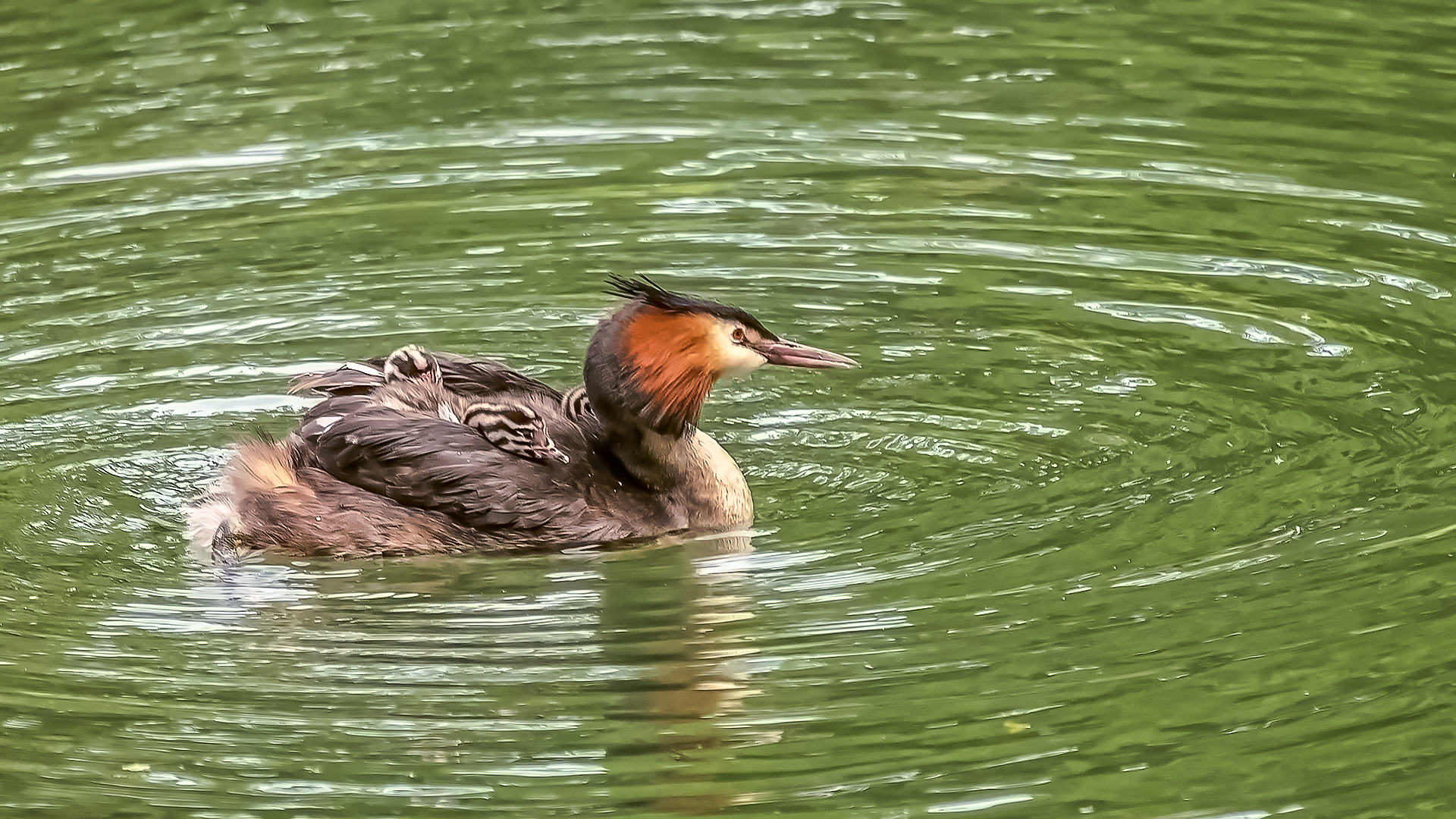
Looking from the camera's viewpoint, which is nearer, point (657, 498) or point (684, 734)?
point (684, 734)

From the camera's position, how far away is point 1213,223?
10422 millimetres

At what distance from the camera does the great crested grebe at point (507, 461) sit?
7.60 m

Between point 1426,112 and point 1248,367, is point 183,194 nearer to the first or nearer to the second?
point 1248,367

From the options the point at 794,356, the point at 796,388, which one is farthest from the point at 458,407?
the point at 796,388

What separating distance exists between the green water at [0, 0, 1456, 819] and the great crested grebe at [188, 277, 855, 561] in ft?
0.47

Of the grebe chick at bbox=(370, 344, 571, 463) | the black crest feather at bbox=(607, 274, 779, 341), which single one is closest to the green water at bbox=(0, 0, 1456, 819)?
the grebe chick at bbox=(370, 344, 571, 463)

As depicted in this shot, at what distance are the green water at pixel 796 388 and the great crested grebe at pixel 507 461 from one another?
0.14 m

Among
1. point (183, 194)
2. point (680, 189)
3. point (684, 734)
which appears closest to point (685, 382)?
point (684, 734)

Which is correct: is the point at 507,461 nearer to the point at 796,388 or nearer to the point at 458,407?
the point at 458,407

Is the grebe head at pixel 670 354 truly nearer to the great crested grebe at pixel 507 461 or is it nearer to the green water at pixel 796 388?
the great crested grebe at pixel 507 461

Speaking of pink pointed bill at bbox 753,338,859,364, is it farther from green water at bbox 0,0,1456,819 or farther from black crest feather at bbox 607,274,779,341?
green water at bbox 0,0,1456,819

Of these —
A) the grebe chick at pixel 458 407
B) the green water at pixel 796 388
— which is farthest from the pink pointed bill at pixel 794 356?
the grebe chick at pixel 458 407

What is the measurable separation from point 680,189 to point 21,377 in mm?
3413

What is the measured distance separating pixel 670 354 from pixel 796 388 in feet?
4.63
